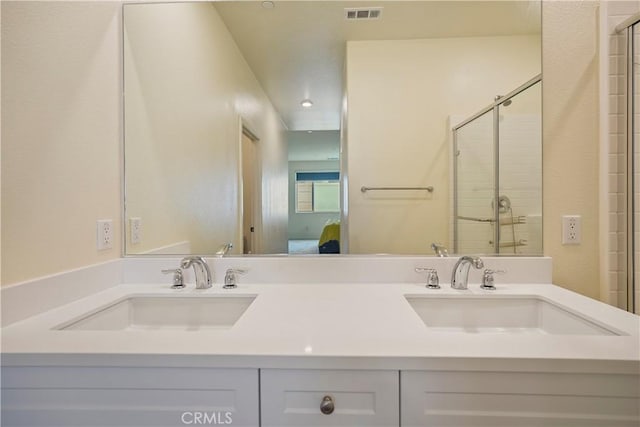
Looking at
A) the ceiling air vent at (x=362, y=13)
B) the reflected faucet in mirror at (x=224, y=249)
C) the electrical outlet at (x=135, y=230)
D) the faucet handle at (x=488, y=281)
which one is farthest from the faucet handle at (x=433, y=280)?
the electrical outlet at (x=135, y=230)

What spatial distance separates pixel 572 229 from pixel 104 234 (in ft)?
5.94

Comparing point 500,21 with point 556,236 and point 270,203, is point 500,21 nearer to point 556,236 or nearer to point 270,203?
point 556,236

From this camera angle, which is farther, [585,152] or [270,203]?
[270,203]

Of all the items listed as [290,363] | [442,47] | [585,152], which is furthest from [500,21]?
[290,363]

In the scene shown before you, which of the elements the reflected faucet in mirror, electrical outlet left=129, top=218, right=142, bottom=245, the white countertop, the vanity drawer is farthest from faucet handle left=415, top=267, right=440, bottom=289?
electrical outlet left=129, top=218, right=142, bottom=245

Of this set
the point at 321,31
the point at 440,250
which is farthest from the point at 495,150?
the point at 321,31

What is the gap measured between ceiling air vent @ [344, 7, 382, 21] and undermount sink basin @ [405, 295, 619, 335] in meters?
1.17

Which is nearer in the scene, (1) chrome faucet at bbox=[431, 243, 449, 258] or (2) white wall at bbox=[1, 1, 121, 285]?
(2) white wall at bbox=[1, 1, 121, 285]

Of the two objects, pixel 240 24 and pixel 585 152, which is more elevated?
pixel 240 24

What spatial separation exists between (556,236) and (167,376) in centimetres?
142

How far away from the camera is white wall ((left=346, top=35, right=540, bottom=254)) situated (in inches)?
50.1

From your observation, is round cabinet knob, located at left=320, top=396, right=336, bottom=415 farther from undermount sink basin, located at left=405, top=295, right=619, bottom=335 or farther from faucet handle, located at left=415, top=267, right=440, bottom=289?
faucet handle, located at left=415, top=267, right=440, bottom=289

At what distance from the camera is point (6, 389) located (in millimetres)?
656

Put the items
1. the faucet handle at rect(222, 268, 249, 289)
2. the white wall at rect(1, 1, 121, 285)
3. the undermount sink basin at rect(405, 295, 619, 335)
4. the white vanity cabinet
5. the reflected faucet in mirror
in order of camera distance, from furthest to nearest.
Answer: the reflected faucet in mirror, the faucet handle at rect(222, 268, 249, 289), the undermount sink basin at rect(405, 295, 619, 335), the white wall at rect(1, 1, 121, 285), the white vanity cabinet
